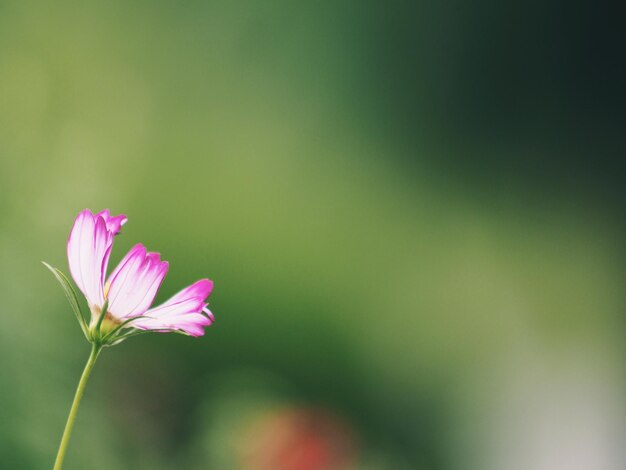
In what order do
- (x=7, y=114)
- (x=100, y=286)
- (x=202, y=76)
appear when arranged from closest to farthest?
1. (x=100, y=286)
2. (x=7, y=114)
3. (x=202, y=76)

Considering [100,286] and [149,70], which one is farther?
[149,70]

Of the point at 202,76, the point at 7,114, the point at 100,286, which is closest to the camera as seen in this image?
the point at 100,286

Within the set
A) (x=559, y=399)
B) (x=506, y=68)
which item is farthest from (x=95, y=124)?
(x=559, y=399)

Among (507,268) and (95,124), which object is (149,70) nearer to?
(95,124)

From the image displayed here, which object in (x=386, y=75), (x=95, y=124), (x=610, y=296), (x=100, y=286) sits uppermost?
(x=386, y=75)

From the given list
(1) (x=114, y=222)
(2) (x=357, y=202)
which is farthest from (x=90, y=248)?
(2) (x=357, y=202)

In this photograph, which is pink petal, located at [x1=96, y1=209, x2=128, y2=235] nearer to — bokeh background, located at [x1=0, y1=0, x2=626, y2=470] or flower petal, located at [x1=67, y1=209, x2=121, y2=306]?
flower petal, located at [x1=67, y1=209, x2=121, y2=306]

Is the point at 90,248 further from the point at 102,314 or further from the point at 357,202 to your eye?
the point at 357,202

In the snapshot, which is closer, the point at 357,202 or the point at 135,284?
the point at 135,284

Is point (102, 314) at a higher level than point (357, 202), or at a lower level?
lower
